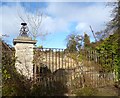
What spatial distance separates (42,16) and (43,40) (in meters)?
1.30

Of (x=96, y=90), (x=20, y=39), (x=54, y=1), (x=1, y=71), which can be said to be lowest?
(x=96, y=90)

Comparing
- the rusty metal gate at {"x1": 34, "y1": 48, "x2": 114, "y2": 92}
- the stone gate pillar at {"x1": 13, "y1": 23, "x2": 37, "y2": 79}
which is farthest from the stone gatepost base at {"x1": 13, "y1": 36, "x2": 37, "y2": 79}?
the rusty metal gate at {"x1": 34, "y1": 48, "x2": 114, "y2": 92}

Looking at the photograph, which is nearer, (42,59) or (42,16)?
(42,59)

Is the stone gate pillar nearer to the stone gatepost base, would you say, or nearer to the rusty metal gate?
the stone gatepost base

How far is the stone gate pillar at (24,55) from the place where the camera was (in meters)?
6.91

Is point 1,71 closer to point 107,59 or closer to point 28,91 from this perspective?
point 28,91

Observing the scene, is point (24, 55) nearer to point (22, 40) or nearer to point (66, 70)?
point (22, 40)

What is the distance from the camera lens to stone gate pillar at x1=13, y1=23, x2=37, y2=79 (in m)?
6.91

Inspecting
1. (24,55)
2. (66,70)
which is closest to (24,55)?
(24,55)

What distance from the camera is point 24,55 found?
6984mm

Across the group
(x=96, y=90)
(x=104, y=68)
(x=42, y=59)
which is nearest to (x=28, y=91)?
(x=42, y=59)

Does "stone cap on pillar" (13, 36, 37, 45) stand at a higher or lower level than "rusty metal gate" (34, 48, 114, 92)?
higher

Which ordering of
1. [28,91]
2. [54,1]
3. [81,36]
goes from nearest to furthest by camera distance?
[28,91]
[54,1]
[81,36]

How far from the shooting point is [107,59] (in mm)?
8766
